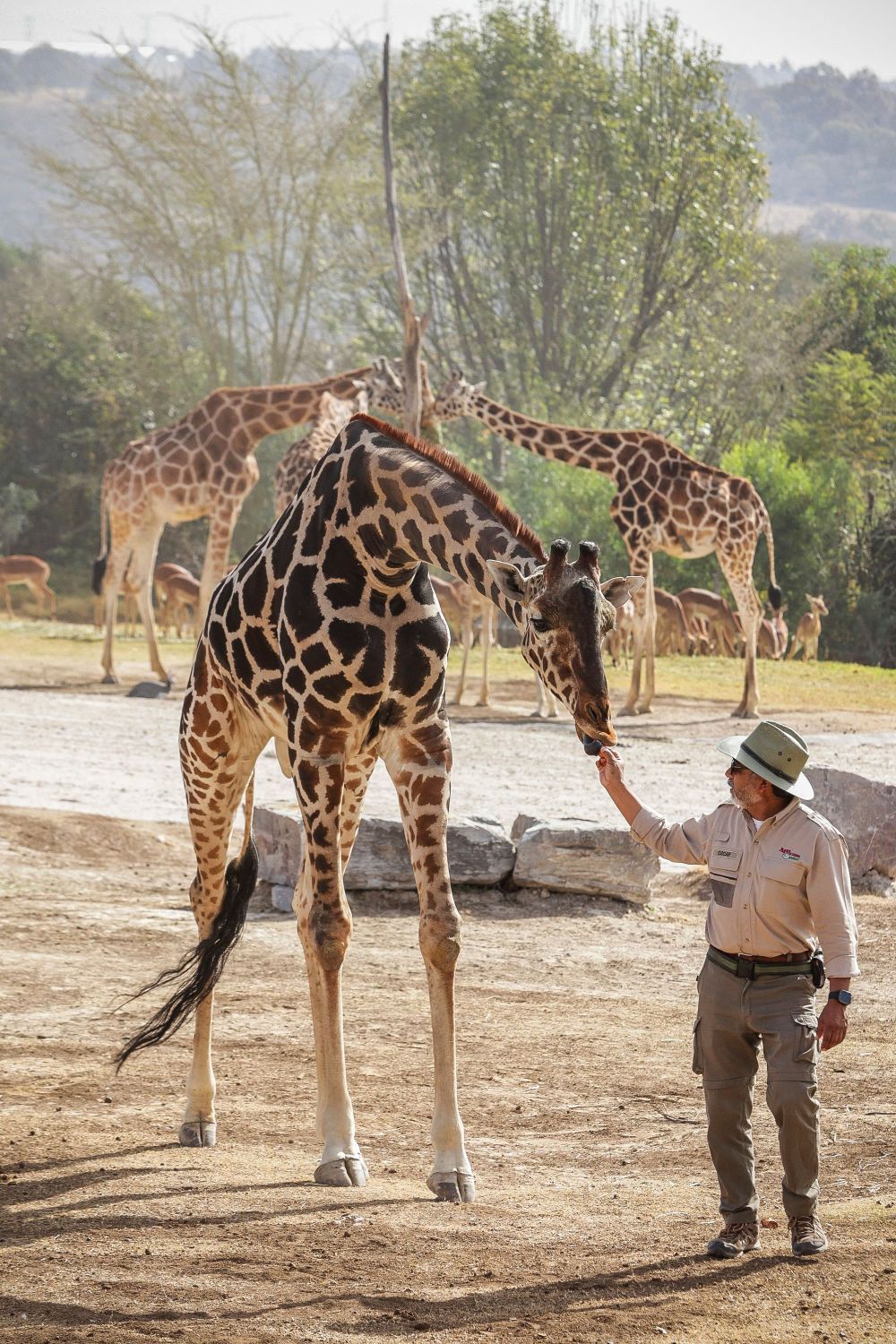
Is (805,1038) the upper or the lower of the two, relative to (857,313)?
lower

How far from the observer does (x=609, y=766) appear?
14.3ft

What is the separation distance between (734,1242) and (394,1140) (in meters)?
1.57

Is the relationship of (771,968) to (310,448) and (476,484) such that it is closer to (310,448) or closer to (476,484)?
(476,484)

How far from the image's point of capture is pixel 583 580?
4344 millimetres

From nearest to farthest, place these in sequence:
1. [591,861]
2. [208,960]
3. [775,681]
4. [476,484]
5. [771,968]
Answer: [771,968] → [476,484] → [208,960] → [591,861] → [775,681]

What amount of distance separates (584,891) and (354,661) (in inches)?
176

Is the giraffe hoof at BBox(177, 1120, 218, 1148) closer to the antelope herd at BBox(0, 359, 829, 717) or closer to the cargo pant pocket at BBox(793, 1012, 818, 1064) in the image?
the cargo pant pocket at BBox(793, 1012, 818, 1064)

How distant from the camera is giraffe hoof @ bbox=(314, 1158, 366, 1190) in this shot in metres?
A: 4.84

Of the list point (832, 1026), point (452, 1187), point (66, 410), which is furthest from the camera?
point (66, 410)

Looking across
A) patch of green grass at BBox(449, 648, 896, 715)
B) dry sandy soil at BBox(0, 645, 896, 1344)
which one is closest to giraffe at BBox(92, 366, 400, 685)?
patch of green grass at BBox(449, 648, 896, 715)

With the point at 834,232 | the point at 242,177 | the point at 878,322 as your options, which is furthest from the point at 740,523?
the point at 834,232

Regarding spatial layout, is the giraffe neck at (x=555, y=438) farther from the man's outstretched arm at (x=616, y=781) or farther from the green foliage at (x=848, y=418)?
the man's outstretched arm at (x=616, y=781)

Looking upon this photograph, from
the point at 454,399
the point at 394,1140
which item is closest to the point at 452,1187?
the point at 394,1140

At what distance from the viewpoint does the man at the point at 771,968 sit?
13.8ft
